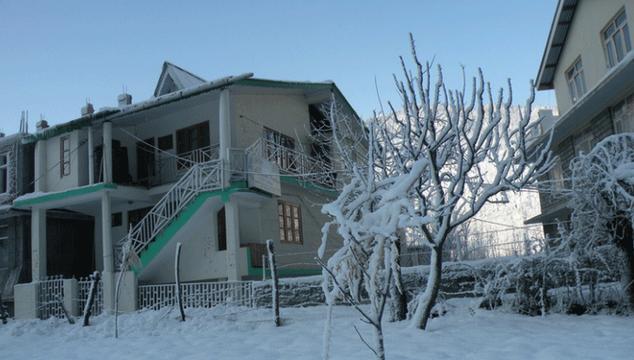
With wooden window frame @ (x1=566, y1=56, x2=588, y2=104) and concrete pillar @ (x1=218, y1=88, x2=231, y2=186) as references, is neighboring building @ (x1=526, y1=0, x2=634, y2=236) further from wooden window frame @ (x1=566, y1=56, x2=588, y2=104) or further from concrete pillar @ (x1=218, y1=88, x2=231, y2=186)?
concrete pillar @ (x1=218, y1=88, x2=231, y2=186)

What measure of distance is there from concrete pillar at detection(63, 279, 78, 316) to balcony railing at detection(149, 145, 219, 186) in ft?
13.4

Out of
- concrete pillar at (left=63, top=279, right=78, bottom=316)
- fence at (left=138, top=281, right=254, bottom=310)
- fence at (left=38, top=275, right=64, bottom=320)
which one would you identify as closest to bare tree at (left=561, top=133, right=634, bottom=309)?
fence at (left=138, top=281, right=254, bottom=310)

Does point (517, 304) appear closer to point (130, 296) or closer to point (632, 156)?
point (632, 156)

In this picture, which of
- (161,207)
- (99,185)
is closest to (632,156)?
(161,207)

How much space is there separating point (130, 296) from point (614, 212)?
12.3 m

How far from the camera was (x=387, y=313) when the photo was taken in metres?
11.2

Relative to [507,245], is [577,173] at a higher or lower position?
higher

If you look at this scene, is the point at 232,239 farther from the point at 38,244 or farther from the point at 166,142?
the point at 38,244

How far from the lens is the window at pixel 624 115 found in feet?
51.7

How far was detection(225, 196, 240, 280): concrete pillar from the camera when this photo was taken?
1565 centimetres

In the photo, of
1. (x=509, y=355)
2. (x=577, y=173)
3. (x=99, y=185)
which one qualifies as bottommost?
(x=509, y=355)

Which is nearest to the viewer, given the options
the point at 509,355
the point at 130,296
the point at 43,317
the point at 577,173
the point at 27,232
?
the point at 509,355

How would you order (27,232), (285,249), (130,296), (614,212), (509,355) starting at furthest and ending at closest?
(27,232)
(285,249)
(130,296)
(614,212)
(509,355)

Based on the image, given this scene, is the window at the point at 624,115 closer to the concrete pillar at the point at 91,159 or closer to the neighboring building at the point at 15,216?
the concrete pillar at the point at 91,159
